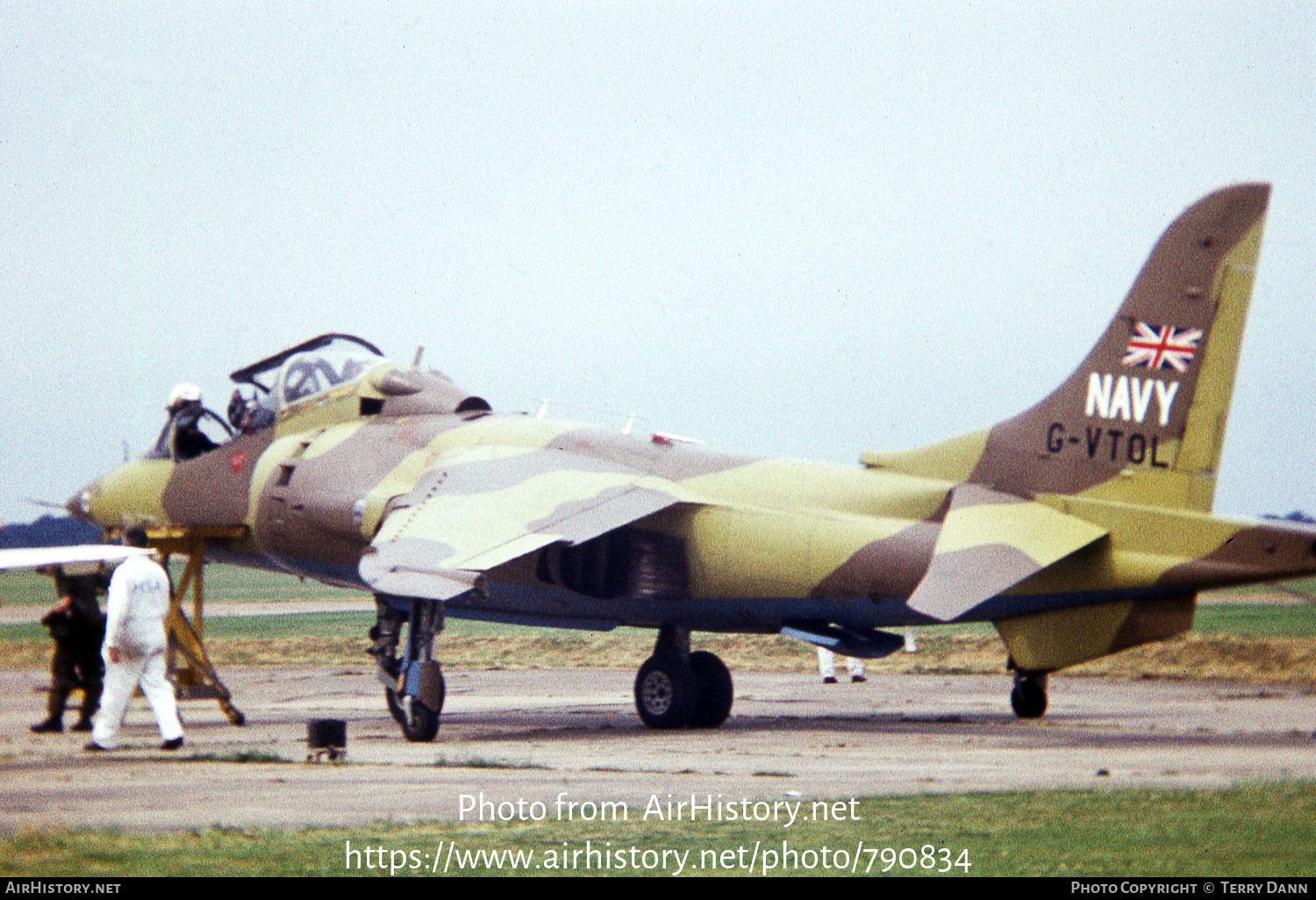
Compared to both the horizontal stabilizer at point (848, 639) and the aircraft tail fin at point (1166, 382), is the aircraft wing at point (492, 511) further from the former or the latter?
the aircraft tail fin at point (1166, 382)

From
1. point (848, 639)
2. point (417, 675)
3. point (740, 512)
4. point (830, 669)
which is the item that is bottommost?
point (830, 669)

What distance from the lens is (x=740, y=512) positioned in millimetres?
17188

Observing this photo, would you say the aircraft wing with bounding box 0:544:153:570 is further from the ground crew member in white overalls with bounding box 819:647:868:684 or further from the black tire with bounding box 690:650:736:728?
the ground crew member in white overalls with bounding box 819:647:868:684

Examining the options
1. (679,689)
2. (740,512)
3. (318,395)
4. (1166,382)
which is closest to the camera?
(1166,382)

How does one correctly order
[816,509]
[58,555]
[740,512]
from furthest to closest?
[740,512] < [816,509] < [58,555]

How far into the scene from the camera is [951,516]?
50.9ft

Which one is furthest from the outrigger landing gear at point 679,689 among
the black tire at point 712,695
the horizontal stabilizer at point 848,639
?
the horizontal stabilizer at point 848,639

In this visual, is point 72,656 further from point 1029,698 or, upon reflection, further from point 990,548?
point 1029,698

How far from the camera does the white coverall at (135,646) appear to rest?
14734 mm

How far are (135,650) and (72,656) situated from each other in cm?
308

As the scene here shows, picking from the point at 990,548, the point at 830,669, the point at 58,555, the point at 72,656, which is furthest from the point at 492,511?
the point at 830,669

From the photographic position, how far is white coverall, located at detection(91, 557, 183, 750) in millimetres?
14734

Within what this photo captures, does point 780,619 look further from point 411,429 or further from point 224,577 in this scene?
point 224,577
